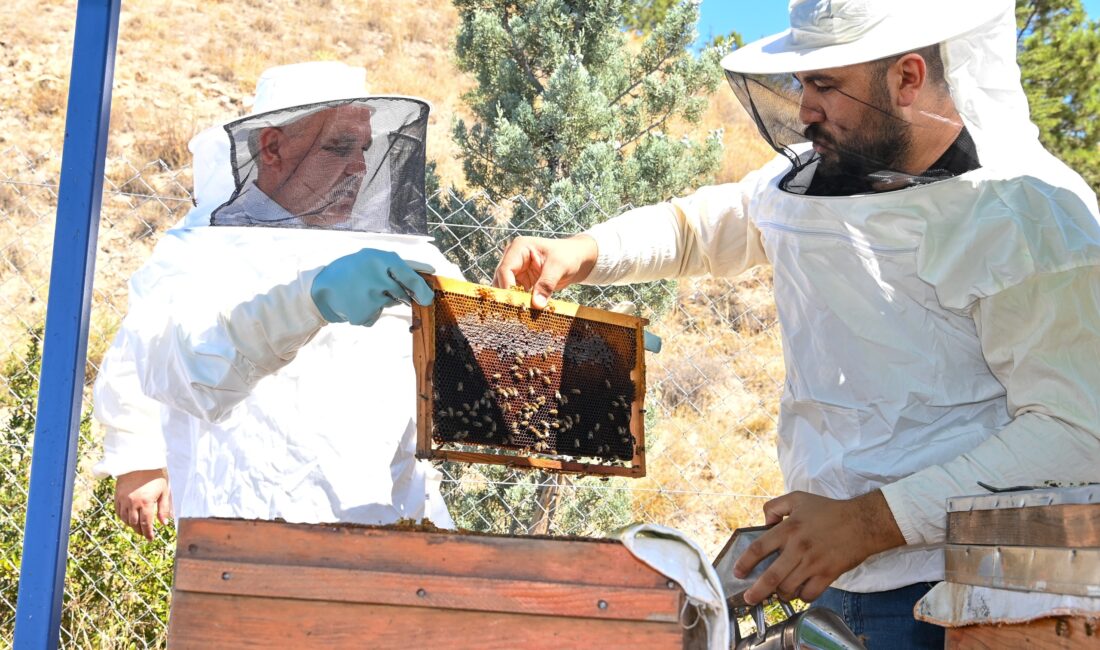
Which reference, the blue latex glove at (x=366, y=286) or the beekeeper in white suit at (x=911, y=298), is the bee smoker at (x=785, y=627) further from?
the blue latex glove at (x=366, y=286)

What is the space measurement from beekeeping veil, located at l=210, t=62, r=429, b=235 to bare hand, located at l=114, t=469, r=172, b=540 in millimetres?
1084

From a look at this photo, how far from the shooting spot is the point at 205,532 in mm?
1654

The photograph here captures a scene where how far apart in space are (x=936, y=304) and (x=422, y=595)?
51.6 inches

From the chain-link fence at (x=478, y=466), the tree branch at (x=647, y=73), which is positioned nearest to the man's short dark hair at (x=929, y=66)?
the chain-link fence at (x=478, y=466)

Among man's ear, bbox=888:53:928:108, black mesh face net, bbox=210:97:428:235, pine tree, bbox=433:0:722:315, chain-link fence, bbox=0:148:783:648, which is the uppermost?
pine tree, bbox=433:0:722:315

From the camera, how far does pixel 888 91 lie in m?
2.25

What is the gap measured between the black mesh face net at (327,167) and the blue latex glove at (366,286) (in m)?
0.60

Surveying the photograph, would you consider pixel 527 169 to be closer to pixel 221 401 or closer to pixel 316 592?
pixel 221 401

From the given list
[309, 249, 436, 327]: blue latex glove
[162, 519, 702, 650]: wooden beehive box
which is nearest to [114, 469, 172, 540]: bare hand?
[309, 249, 436, 327]: blue latex glove

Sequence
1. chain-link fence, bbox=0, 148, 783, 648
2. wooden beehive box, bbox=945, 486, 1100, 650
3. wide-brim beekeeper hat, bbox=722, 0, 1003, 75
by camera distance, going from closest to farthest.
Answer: wooden beehive box, bbox=945, 486, 1100, 650 → wide-brim beekeeper hat, bbox=722, 0, 1003, 75 → chain-link fence, bbox=0, 148, 783, 648

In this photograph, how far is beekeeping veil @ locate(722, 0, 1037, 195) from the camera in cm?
217

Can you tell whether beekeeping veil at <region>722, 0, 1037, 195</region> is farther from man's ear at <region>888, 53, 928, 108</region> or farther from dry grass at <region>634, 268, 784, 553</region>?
dry grass at <region>634, 268, 784, 553</region>

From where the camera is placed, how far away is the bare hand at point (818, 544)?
200cm

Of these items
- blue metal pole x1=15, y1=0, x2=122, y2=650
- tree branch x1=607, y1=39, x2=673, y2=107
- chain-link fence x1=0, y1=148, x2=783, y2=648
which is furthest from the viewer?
tree branch x1=607, y1=39, x2=673, y2=107
